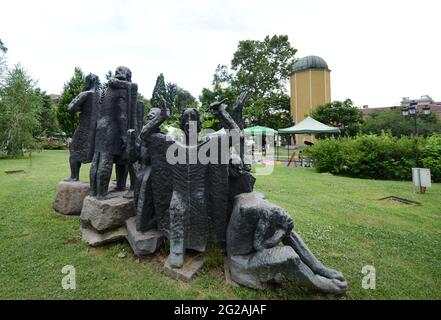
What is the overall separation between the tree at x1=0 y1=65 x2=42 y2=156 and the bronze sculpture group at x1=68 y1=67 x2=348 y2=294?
18768 mm

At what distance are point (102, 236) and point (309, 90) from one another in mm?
26720

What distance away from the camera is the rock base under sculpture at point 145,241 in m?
3.33

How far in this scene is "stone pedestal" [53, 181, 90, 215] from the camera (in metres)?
4.75

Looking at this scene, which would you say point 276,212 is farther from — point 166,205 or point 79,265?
point 79,265

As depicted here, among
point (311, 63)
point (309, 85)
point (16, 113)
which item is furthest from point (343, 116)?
point (16, 113)

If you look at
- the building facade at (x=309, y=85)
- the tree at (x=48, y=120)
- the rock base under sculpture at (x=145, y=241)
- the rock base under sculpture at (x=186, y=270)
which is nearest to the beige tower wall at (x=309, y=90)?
the building facade at (x=309, y=85)

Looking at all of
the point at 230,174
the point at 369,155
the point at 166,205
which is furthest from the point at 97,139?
the point at 369,155

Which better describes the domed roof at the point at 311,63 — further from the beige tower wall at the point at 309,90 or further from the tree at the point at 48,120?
the tree at the point at 48,120

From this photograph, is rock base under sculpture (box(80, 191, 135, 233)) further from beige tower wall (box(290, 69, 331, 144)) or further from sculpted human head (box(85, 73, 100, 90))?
beige tower wall (box(290, 69, 331, 144))

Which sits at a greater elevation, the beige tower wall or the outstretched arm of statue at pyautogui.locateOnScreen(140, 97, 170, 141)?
the beige tower wall

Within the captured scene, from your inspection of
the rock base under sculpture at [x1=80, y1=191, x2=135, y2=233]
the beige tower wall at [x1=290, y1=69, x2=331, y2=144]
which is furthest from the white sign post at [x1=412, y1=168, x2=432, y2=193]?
the beige tower wall at [x1=290, y1=69, x2=331, y2=144]

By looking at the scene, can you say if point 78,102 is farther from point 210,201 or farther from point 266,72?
point 266,72

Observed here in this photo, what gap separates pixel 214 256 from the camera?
10.9ft

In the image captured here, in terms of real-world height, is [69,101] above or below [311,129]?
above
